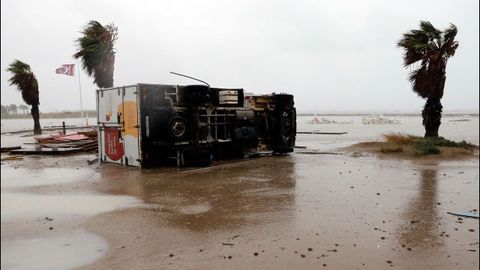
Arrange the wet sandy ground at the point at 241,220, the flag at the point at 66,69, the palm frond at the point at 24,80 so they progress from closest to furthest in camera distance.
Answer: the wet sandy ground at the point at 241,220 → the palm frond at the point at 24,80 → the flag at the point at 66,69

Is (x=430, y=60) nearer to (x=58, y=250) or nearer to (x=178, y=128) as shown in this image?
(x=178, y=128)

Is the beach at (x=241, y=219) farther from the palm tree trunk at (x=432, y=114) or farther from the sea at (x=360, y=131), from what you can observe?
the sea at (x=360, y=131)

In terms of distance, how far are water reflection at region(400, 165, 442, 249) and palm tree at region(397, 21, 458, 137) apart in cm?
977

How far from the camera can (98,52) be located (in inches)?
832

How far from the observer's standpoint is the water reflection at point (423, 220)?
17.2 ft

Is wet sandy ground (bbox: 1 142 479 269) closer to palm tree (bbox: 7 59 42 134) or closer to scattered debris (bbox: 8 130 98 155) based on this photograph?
scattered debris (bbox: 8 130 98 155)

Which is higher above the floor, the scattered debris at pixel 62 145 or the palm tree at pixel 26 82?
the palm tree at pixel 26 82

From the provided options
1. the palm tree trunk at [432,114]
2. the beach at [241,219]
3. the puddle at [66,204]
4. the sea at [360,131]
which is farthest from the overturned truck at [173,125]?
the palm tree trunk at [432,114]

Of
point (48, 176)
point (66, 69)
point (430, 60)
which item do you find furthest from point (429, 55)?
point (66, 69)

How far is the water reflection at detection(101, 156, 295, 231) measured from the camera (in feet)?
21.2

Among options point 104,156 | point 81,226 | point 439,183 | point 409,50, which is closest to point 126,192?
point 81,226

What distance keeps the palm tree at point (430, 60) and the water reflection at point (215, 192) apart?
846cm

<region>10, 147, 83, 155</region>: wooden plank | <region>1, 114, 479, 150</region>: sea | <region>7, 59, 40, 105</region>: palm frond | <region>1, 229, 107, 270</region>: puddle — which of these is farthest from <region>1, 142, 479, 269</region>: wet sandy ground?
<region>7, 59, 40, 105</region>: palm frond

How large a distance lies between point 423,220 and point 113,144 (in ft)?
31.7
